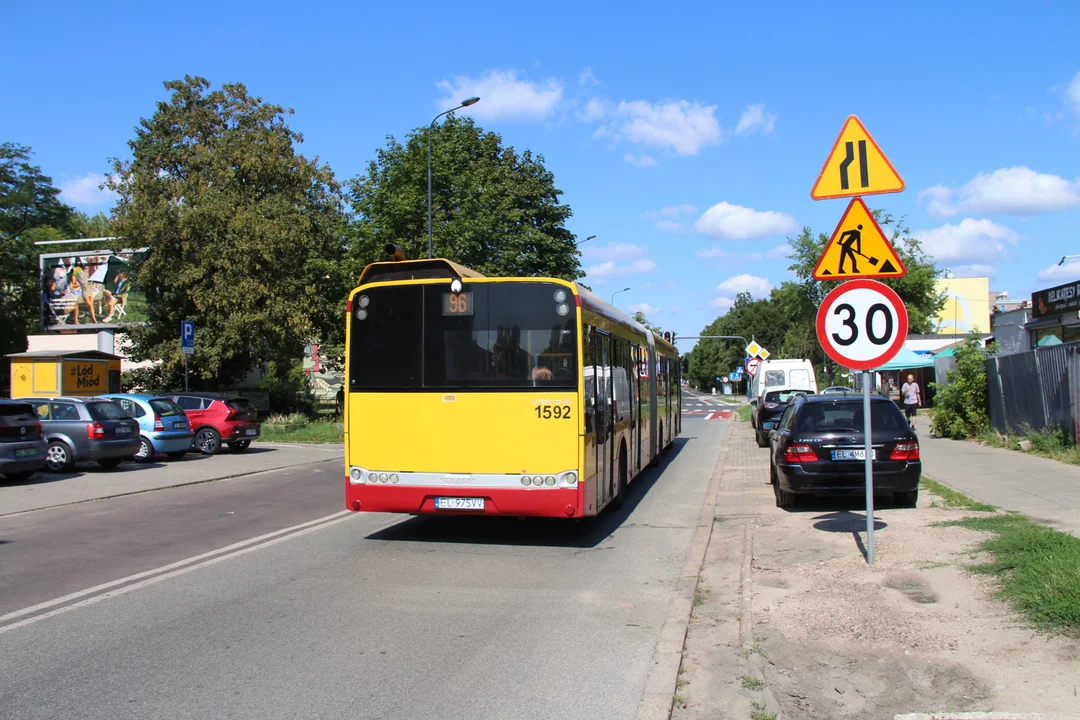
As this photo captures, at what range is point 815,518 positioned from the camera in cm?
1098

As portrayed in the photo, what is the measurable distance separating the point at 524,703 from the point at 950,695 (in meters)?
2.30

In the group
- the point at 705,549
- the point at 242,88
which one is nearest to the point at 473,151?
the point at 242,88

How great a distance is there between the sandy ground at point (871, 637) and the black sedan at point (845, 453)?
5.26 ft

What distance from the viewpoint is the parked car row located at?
15875 millimetres

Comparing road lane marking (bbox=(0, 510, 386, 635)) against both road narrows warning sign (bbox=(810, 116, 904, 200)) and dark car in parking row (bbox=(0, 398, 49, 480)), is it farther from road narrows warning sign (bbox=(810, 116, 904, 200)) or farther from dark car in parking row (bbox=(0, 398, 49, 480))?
dark car in parking row (bbox=(0, 398, 49, 480))

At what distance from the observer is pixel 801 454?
37.3ft

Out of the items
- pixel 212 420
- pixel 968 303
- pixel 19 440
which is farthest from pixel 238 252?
pixel 968 303

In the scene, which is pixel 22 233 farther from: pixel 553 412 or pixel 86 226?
pixel 553 412

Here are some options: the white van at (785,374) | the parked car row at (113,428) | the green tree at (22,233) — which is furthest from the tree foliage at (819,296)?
the green tree at (22,233)

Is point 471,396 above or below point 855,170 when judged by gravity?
below

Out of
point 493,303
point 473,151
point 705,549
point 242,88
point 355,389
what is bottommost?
point 705,549

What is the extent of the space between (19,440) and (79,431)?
6.82 feet

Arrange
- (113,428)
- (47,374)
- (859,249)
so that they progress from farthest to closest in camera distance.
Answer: (47,374) < (113,428) < (859,249)

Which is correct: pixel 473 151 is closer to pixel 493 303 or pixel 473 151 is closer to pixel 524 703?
pixel 493 303
